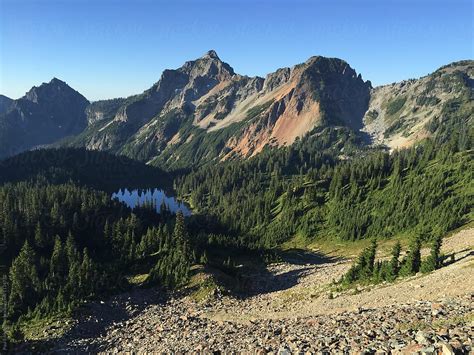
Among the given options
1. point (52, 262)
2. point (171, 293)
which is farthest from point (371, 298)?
point (52, 262)

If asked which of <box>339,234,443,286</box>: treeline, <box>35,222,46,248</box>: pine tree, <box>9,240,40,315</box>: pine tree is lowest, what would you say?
<box>9,240,40,315</box>: pine tree

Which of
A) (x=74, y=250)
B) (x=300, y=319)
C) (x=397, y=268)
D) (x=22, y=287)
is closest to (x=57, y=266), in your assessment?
(x=74, y=250)

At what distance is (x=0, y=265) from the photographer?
4400 inches

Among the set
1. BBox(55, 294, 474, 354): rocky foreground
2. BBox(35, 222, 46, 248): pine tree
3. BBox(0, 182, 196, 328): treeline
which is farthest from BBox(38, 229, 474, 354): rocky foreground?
BBox(35, 222, 46, 248): pine tree

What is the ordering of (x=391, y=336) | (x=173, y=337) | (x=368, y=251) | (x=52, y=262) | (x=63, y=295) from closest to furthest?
(x=391, y=336), (x=173, y=337), (x=368, y=251), (x=63, y=295), (x=52, y=262)

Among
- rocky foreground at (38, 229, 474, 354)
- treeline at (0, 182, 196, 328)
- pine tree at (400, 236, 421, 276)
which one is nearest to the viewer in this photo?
rocky foreground at (38, 229, 474, 354)

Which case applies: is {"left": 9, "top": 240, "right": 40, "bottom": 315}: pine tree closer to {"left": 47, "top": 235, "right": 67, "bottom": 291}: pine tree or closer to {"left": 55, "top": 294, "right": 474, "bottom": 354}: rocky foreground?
{"left": 47, "top": 235, "right": 67, "bottom": 291}: pine tree

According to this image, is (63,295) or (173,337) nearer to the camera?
(173,337)

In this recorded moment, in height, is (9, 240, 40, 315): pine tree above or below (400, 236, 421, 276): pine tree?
below

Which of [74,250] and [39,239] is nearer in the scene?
[74,250]

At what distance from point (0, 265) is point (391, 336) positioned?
112093mm

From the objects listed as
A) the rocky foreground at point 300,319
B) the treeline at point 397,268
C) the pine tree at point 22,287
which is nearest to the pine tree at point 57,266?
the pine tree at point 22,287

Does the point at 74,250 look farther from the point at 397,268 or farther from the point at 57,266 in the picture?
the point at 397,268

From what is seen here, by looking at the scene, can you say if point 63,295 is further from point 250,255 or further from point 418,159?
point 418,159
